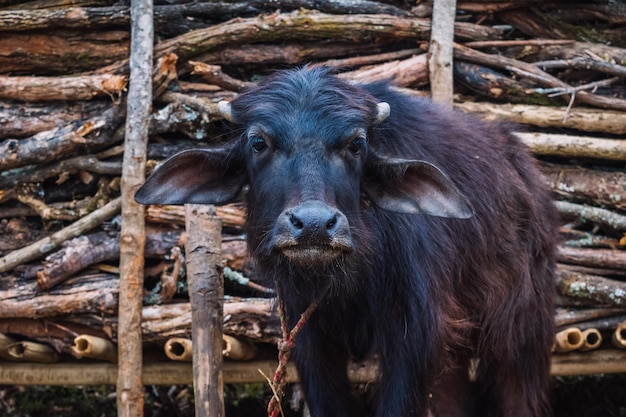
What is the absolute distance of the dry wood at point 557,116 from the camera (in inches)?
273

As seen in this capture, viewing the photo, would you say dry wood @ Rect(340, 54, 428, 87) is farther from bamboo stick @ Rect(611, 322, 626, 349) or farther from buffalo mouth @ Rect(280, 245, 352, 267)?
buffalo mouth @ Rect(280, 245, 352, 267)

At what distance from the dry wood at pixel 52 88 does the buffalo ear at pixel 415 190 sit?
2568 mm

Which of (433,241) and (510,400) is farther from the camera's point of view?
(510,400)

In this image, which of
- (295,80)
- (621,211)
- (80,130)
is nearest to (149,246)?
(80,130)

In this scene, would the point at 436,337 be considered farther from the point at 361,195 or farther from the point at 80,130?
the point at 80,130

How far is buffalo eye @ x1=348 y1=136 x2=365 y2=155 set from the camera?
4.60 metres

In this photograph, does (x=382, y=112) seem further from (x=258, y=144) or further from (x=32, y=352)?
(x=32, y=352)

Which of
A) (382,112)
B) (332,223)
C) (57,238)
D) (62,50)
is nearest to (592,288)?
(382,112)

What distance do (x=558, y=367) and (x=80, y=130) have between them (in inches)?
144

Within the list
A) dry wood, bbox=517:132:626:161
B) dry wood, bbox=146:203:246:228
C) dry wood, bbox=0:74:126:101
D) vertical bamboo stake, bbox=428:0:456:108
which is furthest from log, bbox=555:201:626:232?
dry wood, bbox=0:74:126:101

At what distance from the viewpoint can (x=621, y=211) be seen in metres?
6.93

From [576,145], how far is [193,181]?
10.4ft

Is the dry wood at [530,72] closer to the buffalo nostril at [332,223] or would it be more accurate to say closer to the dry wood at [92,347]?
the dry wood at [92,347]

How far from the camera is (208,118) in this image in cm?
670
